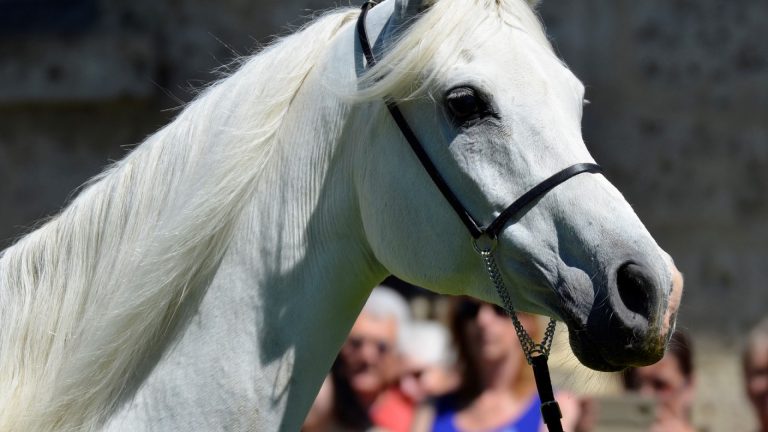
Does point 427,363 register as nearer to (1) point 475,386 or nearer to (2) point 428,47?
(1) point 475,386

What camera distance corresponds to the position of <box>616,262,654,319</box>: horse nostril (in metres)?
1.94

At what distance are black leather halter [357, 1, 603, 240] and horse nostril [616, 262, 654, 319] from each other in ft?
0.58

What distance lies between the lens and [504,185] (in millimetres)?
2041

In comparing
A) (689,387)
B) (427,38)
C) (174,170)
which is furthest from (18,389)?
(689,387)

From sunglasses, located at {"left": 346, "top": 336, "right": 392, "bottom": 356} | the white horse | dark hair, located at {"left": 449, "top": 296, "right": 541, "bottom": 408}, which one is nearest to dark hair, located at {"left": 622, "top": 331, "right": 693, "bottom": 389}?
dark hair, located at {"left": 449, "top": 296, "right": 541, "bottom": 408}

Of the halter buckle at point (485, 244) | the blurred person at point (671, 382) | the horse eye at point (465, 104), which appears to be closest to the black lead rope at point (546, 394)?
the halter buckle at point (485, 244)

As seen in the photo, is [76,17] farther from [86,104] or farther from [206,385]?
[206,385]

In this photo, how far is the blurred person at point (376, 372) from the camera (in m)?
4.18

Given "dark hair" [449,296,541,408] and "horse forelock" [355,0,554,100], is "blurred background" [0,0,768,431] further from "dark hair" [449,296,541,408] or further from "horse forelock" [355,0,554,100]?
"horse forelock" [355,0,554,100]

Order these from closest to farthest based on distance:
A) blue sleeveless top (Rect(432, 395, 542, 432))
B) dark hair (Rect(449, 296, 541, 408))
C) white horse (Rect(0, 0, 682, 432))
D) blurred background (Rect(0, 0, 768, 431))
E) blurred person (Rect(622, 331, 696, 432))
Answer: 1. white horse (Rect(0, 0, 682, 432))
2. blue sleeveless top (Rect(432, 395, 542, 432))
3. dark hair (Rect(449, 296, 541, 408))
4. blurred person (Rect(622, 331, 696, 432))
5. blurred background (Rect(0, 0, 768, 431))

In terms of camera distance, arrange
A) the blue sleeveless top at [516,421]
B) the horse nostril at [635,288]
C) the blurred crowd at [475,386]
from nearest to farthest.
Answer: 1. the horse nostril at [635,288]
2. the blue sleeveless top at [516,421]
3. the blurred crowd at [475,386]

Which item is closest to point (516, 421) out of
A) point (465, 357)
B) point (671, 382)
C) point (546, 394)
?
point (465, 357)

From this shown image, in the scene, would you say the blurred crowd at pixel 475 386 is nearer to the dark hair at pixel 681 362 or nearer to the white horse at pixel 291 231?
the dark hair at pixel 681 362

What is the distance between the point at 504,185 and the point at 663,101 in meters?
4.05
